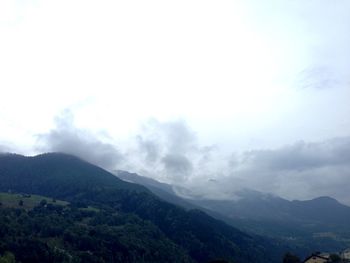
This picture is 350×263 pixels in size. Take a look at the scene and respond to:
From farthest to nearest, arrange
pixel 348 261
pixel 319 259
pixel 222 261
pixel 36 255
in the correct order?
pixel 36 255
pixel 319 259
pixel 348 261
pixel 222 261

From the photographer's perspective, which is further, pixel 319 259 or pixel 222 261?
pixel 319 259

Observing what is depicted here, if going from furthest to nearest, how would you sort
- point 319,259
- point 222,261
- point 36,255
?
point 36,255
point 319,259
point 222,261

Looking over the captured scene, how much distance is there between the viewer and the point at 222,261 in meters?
140

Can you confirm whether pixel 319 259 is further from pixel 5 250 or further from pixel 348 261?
pixel 5 250

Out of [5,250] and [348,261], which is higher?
[348,261]

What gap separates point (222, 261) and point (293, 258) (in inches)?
1000

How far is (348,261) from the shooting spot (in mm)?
154625

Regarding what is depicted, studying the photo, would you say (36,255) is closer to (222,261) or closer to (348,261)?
(222,261)

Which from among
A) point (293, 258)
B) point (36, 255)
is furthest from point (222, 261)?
point (36, 255)

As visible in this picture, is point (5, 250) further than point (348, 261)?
Yes

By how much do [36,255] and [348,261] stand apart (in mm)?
127545

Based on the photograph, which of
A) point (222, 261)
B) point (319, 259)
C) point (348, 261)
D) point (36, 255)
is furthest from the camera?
point (36, 255)

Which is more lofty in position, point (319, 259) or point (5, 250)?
point (319, 259)

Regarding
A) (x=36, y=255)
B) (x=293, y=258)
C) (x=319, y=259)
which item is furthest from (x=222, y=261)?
(x=36, y=255)
